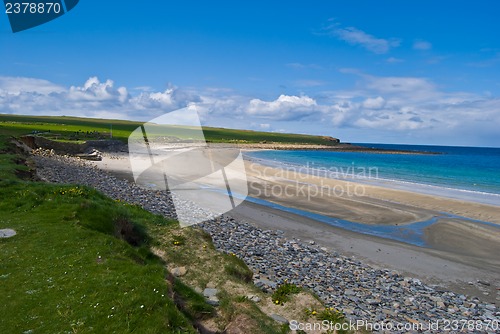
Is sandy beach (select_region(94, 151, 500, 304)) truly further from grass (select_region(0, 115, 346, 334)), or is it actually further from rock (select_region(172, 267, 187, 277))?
rock (select_region(172, 267, 187, 277))

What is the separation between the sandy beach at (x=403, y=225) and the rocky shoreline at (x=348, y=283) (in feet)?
4.83

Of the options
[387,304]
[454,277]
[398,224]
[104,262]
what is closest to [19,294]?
[104,262]

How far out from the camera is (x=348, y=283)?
48.0ft

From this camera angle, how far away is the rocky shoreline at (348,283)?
40.5 feet

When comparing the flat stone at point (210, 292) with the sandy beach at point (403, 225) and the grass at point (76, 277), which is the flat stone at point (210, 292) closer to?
the grass at point (76, 277)

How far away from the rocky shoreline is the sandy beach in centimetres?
147

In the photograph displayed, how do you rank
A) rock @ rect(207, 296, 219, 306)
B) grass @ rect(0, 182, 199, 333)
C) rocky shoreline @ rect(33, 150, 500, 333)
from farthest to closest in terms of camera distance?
rocky shoreline @ rect(33, 150, 500, 333) → rock @ rect(207, 296, 219, 306) → grass @ rect(0, 182, 199, 333)

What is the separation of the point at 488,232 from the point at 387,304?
17.8 meters

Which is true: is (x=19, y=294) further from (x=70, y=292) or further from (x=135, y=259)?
(x=135, y=259)

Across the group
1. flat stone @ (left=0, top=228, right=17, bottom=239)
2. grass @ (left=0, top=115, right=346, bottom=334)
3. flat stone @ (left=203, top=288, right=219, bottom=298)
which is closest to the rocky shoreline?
flat stone @ (left=203, top=288, right=219, bottom=298)

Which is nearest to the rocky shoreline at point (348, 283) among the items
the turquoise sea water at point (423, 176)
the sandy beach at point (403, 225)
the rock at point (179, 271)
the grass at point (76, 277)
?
the sandy beach at point (403, 225)

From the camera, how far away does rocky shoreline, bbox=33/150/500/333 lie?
1236 cm

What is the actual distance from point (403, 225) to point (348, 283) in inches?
580

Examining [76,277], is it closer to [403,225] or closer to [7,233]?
[7,233]
